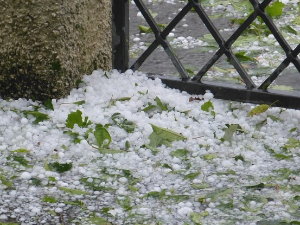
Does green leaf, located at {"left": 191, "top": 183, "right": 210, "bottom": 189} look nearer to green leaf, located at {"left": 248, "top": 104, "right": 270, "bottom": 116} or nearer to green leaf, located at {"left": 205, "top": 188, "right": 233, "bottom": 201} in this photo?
green leaf, located at {"left": 205, "top": 188, "right": 233, "bottom": 201}

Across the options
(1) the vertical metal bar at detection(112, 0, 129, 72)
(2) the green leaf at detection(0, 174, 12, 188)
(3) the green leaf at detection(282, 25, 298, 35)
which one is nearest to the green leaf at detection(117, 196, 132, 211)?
(2) the green leaf at detection(0, 174, 12, 188)

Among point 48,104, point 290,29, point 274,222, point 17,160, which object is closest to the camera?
point 274,222

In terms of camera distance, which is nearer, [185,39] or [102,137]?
[102,137]

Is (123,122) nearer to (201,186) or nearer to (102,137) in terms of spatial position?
(102,137)

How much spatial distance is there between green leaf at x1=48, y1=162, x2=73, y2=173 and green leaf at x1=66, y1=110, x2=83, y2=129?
26 centimetres

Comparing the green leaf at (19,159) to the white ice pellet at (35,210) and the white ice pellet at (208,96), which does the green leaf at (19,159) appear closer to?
the white ice pellet at (35,210)

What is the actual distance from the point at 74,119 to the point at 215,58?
2.10 ft

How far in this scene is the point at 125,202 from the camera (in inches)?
73.5

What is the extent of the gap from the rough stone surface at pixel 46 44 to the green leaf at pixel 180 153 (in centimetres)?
59

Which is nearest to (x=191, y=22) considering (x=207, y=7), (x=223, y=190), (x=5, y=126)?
(x=207, y=7)

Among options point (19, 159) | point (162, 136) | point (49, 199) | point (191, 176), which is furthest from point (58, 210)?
point (162, 136)

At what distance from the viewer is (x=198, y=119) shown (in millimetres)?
2412

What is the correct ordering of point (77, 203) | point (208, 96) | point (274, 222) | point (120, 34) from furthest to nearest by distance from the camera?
point (120, 34)
point (208, 96)
point (77, 203)
point (274, 222)

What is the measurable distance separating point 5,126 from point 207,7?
1.95 meters
